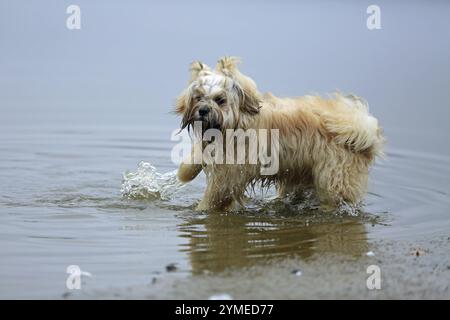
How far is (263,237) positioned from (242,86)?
1282 mm

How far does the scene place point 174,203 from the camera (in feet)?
26.8

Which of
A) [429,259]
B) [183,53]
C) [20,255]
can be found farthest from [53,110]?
[429,259]

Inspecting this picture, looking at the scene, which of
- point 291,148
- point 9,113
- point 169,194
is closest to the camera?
point 291,148

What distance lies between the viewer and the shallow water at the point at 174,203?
564cm

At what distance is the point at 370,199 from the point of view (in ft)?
28.1

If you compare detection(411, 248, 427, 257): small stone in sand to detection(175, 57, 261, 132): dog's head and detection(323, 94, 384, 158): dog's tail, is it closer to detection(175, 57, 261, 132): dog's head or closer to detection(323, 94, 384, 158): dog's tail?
detection(323, 94, 384, 158): dog's tail

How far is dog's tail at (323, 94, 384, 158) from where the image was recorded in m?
7.63

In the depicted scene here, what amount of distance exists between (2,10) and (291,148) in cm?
1145

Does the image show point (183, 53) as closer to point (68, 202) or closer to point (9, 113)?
point (9, 113)

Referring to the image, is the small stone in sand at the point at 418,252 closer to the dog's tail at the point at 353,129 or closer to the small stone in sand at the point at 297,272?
the small stone in sand at the point at 297,272

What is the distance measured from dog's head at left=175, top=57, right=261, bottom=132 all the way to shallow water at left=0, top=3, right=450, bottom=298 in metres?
0.87

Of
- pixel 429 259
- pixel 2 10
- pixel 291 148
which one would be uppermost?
pixel 2 10

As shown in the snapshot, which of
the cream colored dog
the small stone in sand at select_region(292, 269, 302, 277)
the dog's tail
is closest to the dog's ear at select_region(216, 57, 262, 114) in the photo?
the cream colored dog
